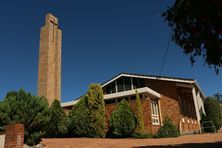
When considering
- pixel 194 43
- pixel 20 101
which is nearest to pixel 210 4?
pixel 194 43

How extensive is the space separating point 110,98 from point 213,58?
47.8 ft

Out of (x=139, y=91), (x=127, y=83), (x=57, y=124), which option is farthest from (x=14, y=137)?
(x=127, y=83)

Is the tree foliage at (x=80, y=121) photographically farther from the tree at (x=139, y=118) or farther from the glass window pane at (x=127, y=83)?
the glass window pane at (x=127, y=83)

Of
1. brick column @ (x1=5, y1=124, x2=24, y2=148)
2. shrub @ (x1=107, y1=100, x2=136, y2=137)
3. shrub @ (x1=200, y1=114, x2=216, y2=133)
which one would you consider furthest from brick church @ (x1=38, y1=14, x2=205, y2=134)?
brick column @ (x1=5, y1=124, x2=24, y2=148)

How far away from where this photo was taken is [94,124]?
18484 millimetres

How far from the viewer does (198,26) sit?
9086 mm

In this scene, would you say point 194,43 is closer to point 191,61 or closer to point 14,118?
point 191,61

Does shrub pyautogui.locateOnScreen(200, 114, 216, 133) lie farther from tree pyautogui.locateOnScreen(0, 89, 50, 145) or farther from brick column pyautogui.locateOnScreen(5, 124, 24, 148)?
brick column pyautogui.locateOnScreen(5, 124, 24, 148)

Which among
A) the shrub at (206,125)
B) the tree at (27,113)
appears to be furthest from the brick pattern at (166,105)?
the tree at (27,113)

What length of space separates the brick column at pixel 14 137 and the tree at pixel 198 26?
6.56 metres

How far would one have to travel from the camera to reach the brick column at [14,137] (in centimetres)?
714

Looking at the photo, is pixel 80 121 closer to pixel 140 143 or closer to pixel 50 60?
pixel 140 143

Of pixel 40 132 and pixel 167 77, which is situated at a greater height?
pixel 167 77

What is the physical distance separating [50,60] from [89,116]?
54.3 feet
